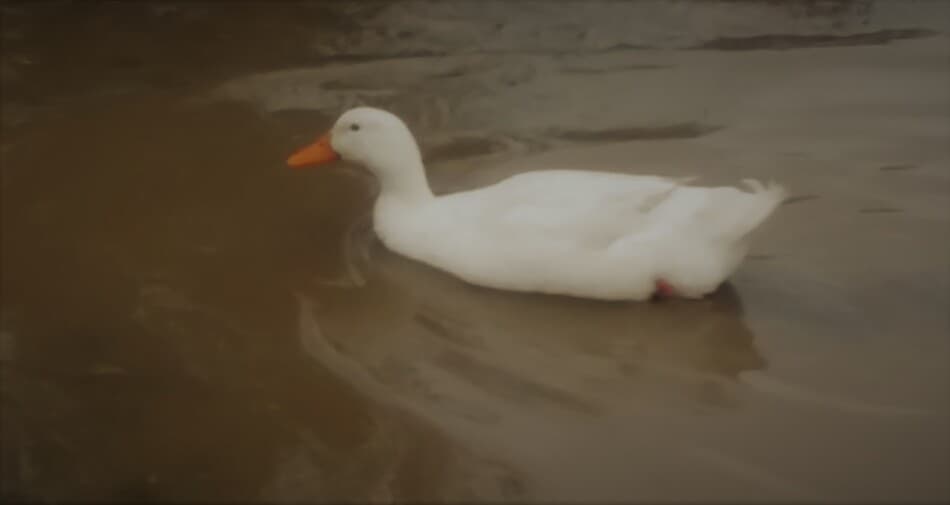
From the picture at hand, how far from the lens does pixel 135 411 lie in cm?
312

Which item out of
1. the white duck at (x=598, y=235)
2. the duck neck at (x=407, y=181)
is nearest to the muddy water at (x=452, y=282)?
the white duck at (x=598, y=235)

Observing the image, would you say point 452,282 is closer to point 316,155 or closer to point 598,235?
point 598,235

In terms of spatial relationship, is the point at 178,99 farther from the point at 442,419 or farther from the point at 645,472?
the point at 645,472

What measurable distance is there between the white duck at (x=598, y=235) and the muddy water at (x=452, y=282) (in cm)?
8

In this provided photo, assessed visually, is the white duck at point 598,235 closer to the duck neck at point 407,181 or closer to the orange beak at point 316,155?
the duck neck at point 407,181

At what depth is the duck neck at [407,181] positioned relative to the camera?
12.4 feet

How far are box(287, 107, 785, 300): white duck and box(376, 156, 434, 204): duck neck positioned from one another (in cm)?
13

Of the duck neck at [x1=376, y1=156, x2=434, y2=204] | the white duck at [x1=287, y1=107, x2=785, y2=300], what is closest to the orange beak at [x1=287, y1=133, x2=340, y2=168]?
the duck neck at [x1=376, y1=156, x2=434, y2=204]

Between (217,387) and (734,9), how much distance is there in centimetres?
360

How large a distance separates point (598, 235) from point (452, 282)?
48 centimetres

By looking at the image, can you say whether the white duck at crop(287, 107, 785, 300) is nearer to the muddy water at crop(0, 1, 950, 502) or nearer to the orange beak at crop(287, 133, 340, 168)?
the muddy water at crop(0, 1, 950, 502)

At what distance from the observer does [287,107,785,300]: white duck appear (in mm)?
3451

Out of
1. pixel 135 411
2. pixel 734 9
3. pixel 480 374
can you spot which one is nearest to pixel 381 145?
pixel 480 374

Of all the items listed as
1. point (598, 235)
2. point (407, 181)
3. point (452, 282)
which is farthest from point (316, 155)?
point (598, 235)
